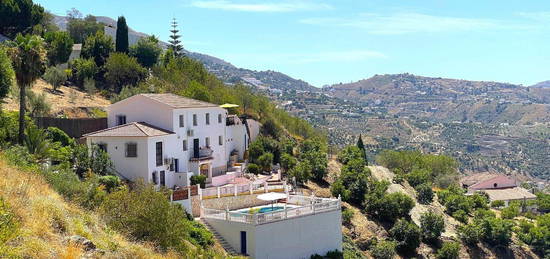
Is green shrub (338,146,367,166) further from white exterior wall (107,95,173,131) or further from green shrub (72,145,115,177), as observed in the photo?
green shrub (72,145,115,177)

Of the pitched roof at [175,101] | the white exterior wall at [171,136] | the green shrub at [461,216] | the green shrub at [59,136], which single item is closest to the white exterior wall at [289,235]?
the white exterior wall at [171,136]

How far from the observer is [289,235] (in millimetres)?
35031

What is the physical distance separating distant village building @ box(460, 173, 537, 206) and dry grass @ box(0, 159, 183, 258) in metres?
79.3

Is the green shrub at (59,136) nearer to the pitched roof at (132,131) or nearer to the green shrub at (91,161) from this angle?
the pitched roof at (132,131)

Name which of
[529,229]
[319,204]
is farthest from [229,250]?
[529,229]

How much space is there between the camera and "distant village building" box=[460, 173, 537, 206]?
9325cm

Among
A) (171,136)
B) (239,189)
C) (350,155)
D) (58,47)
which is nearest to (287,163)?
(239,189)

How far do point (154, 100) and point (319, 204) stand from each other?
15.2 m

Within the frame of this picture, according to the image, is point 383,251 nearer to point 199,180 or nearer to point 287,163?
point 287,163

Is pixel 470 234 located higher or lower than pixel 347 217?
lower

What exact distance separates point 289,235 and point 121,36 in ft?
162

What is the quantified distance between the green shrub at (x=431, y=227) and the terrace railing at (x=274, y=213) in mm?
14566

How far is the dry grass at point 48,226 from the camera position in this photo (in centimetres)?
1577

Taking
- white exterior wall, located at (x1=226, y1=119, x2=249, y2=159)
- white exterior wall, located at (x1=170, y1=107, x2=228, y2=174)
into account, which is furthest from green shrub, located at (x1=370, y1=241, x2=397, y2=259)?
white exterior wall, located at (x1=226, y1=119, x2=249, y2=159)
